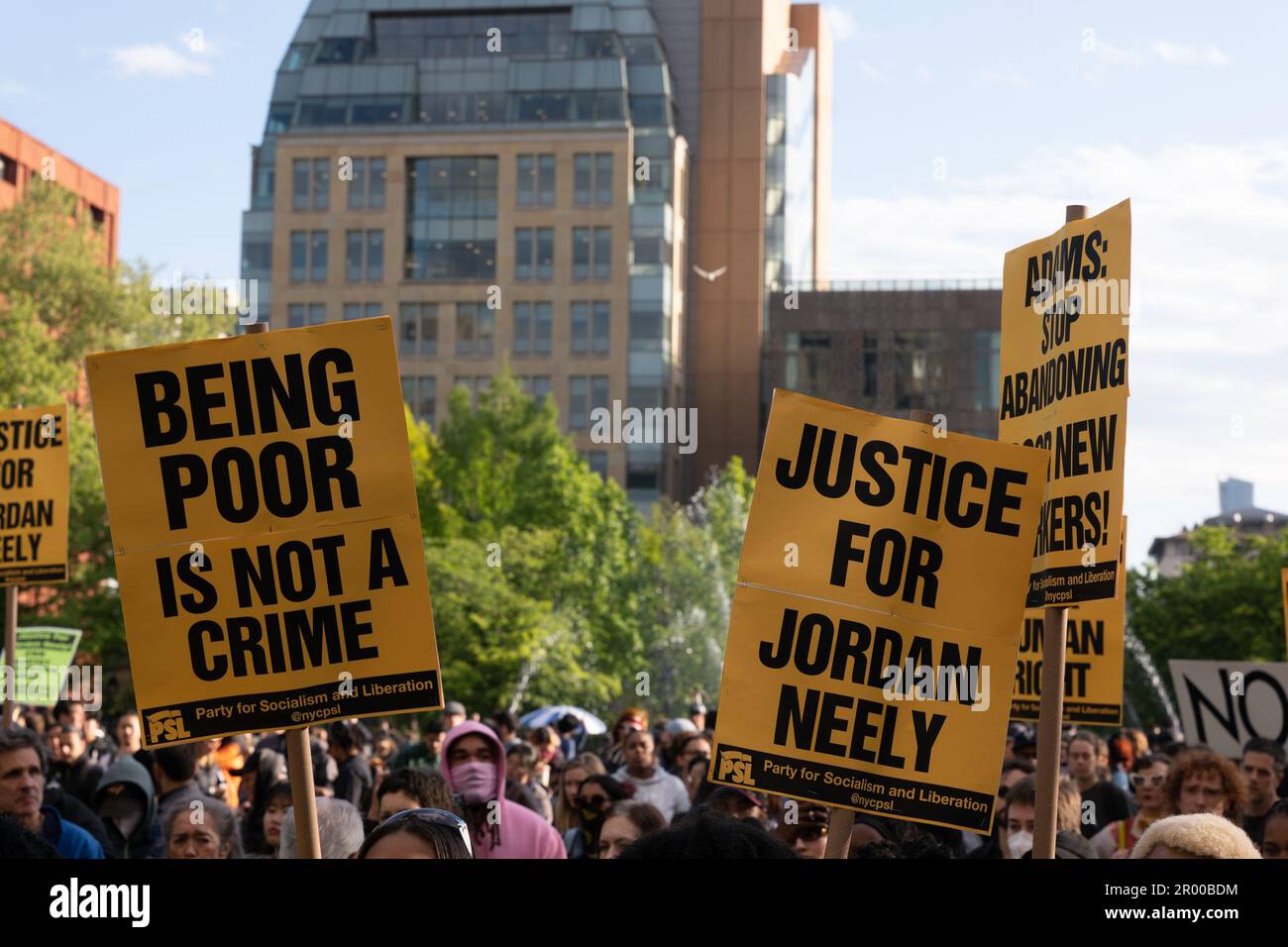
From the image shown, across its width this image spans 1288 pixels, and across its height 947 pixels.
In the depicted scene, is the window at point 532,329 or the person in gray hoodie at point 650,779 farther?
the window at point 532,329

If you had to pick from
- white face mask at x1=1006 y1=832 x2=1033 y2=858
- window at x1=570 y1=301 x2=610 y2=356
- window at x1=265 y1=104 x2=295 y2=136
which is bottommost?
white face mask at x1=1006 y1=832 x2=1033 y2=858

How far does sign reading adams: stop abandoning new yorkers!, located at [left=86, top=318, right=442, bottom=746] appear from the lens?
547 cm

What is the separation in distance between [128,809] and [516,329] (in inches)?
3183

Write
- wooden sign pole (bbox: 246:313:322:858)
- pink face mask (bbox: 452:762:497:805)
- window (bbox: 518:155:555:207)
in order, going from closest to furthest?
wooden sign pole (bbox: 246:313:322:858) → pink face mask (bbox: 452:762:497:805) → window (bbox: 518:155:555:207)

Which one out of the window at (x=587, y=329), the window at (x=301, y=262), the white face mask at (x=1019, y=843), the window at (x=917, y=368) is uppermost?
the window at (x=301, y=262)

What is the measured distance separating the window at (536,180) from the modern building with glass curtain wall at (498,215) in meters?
0.07

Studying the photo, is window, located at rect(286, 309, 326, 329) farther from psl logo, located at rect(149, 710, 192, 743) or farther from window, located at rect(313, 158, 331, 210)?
psl logo, located at rect(149, 710, 192, 743)

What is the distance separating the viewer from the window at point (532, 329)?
292ft

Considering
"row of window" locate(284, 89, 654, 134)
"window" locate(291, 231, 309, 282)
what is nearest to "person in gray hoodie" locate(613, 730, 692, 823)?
"row of window" locate(284, 89, 654, 134)

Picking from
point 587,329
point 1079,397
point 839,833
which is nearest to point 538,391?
point 587,329

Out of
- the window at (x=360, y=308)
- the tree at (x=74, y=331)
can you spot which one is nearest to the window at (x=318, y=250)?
the window at (x=360, y=308)

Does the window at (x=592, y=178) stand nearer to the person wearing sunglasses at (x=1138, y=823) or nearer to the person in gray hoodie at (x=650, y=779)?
the person in gray hoodie at (x=650, y=779)

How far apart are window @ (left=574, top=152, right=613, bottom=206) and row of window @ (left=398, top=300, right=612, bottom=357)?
5.06m

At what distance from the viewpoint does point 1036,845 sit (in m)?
5.52
